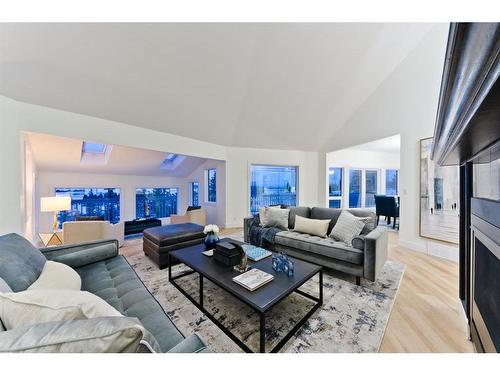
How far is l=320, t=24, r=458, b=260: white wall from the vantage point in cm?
301

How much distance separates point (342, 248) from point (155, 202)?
583cm

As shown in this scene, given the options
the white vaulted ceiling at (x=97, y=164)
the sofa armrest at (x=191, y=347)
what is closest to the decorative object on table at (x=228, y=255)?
the sofa armrest at (x=191, y=347)

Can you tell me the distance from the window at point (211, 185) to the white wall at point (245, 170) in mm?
710

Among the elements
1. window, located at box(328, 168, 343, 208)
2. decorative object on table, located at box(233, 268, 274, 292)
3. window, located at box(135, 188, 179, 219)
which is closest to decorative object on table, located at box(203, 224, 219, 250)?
decorative object on table, located at box(233, 268, 274, 292)

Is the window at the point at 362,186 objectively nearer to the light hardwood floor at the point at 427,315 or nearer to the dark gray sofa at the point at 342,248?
the light hardwood floor at the point at 427,315

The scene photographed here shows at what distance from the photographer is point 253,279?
1.56 meters

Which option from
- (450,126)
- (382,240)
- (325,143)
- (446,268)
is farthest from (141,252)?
(325,143)

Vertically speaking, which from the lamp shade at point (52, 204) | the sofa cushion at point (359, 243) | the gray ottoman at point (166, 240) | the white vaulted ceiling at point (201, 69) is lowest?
the gray ottoman at point (166, 240)

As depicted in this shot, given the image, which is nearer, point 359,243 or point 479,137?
point 479,137

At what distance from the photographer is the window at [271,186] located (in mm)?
5574

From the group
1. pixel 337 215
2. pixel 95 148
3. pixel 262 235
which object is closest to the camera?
pixel 337 215

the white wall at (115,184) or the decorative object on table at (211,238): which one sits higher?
the white wall at (115,184)

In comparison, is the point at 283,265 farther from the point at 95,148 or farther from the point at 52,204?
the point at 95,148

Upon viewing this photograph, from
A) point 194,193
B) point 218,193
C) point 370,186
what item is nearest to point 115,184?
point 194,193
